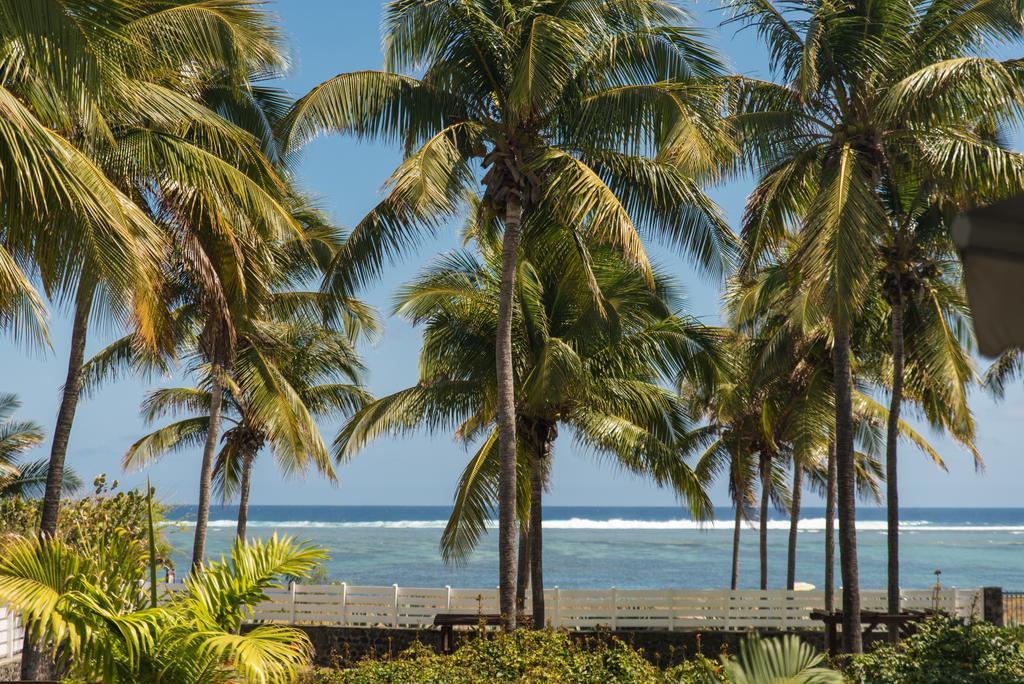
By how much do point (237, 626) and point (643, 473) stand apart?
1086 cm

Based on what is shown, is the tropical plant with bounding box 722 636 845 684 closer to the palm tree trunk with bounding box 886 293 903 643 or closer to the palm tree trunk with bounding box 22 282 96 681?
the palm tree trunk with bounding box 22 282 96 681

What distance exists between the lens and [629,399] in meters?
16.4

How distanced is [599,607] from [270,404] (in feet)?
24.5

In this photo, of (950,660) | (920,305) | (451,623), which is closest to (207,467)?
(451,623)

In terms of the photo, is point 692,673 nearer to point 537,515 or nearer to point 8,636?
point 537,515

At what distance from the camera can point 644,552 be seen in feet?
255

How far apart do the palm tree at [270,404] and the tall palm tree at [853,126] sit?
30.1 feet

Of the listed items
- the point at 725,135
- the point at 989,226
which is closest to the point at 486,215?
the point at 725,135

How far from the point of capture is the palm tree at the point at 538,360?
15875 millimetres

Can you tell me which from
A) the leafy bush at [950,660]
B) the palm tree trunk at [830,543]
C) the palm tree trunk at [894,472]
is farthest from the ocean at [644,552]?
the leafy bush at [950,660]

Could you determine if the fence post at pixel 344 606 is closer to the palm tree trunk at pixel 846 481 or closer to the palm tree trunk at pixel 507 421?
the palm tree trunk at pixel 507 421

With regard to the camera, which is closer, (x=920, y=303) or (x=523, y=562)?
(x=920, y=303)

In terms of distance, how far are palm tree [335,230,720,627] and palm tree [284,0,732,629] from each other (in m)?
2.38

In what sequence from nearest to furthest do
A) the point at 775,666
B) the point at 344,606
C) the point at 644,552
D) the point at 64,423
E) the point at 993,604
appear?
the point at 775,666 < the point at 64,423 < the point at 993,604 < the point at 344,606 < the point at 644,552
